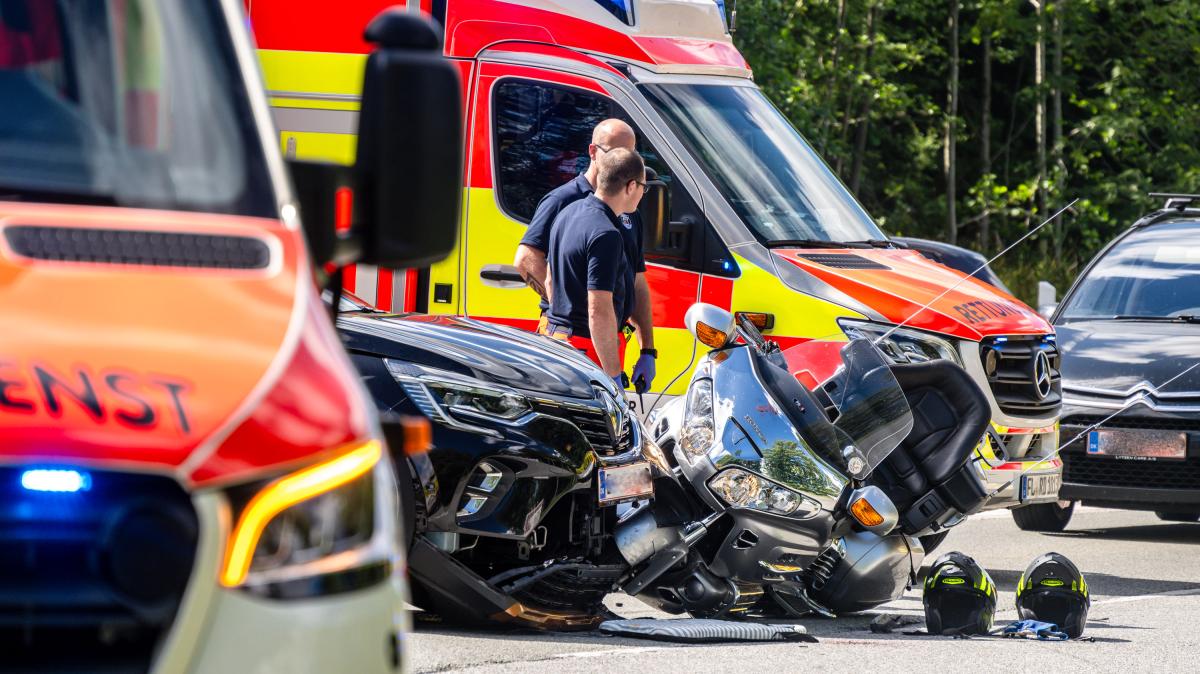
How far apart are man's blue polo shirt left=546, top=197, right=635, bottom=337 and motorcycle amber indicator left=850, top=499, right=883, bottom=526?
1.78 metres

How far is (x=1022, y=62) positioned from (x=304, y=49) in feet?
83.4

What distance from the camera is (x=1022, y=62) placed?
110ft

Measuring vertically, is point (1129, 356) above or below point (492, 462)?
below

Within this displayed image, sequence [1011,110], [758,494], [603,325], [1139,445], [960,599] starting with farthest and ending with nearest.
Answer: [1011,110], [1139,445], [603,325], [758,494], [960,599]

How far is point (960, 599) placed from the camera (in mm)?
7238

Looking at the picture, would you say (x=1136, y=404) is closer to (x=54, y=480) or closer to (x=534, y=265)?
(x=534, y=265)

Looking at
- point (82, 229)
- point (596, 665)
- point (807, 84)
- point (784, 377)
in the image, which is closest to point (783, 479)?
point (784, 377)

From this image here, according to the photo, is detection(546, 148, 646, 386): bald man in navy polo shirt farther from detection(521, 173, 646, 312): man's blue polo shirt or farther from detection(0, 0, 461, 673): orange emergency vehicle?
detection(0, 0, 461, 673): orange emergency vehicle

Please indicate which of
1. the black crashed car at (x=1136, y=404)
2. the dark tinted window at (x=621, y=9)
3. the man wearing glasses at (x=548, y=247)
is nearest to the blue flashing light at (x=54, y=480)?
the man wearing glasses at (x=548, y=247)

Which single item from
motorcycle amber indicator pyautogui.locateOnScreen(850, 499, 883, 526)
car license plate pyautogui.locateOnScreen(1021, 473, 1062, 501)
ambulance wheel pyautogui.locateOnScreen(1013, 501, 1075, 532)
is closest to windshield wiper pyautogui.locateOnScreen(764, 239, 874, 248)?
car license plate pyautogui.locateOnScreen(1021, 473, 1062, 501)

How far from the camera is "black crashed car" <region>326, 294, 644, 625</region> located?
6586 millimetres

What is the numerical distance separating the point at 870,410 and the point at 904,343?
61.1 inches

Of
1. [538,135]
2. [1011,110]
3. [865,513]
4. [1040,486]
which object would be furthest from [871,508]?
[1011,110]

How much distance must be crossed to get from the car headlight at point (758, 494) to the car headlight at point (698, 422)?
148 mm
